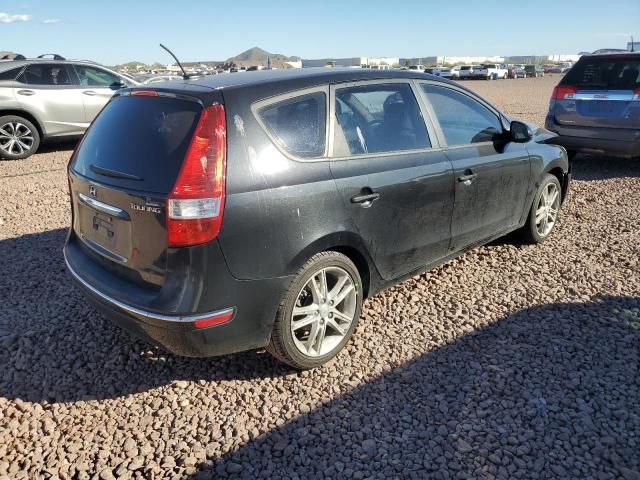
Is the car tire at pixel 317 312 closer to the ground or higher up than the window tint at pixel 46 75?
closer to the ground

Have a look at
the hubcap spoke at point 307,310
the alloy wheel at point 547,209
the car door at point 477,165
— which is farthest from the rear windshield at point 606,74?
the hubcap spoke at point 307,310

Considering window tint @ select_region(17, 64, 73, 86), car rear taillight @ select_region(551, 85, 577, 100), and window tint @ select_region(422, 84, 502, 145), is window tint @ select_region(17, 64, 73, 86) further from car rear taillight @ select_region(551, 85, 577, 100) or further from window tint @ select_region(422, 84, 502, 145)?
car rear taillight @ select_region(551, 85, 577, 100)

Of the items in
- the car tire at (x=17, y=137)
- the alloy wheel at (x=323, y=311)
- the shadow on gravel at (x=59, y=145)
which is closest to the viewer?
the alloy wheel at (x=323, y=311)

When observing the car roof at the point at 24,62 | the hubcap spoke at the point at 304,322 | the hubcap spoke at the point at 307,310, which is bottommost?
the hubcap spoke at the point at 304,322

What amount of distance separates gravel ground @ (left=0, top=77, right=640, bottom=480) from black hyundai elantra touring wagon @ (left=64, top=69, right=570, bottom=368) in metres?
0.38

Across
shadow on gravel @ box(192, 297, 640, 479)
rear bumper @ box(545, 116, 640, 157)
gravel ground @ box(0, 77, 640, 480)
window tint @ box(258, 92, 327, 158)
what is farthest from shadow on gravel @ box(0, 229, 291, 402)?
rear bumper @ box(545, 116, 640, 157)

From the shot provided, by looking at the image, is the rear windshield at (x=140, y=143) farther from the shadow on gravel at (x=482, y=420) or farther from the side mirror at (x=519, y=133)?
the side mirror at (x=519, y=133)

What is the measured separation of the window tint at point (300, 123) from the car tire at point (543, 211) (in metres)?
2.68

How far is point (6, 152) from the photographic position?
30.5 ft

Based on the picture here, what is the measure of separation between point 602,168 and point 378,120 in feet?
21.9

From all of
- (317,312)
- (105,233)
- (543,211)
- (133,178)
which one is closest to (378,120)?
(317,312)

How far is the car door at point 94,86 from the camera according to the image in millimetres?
9891

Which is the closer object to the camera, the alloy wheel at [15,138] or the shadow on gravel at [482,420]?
the shadow on gravel at [482,420]

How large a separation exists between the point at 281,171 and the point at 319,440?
140 centimetres
